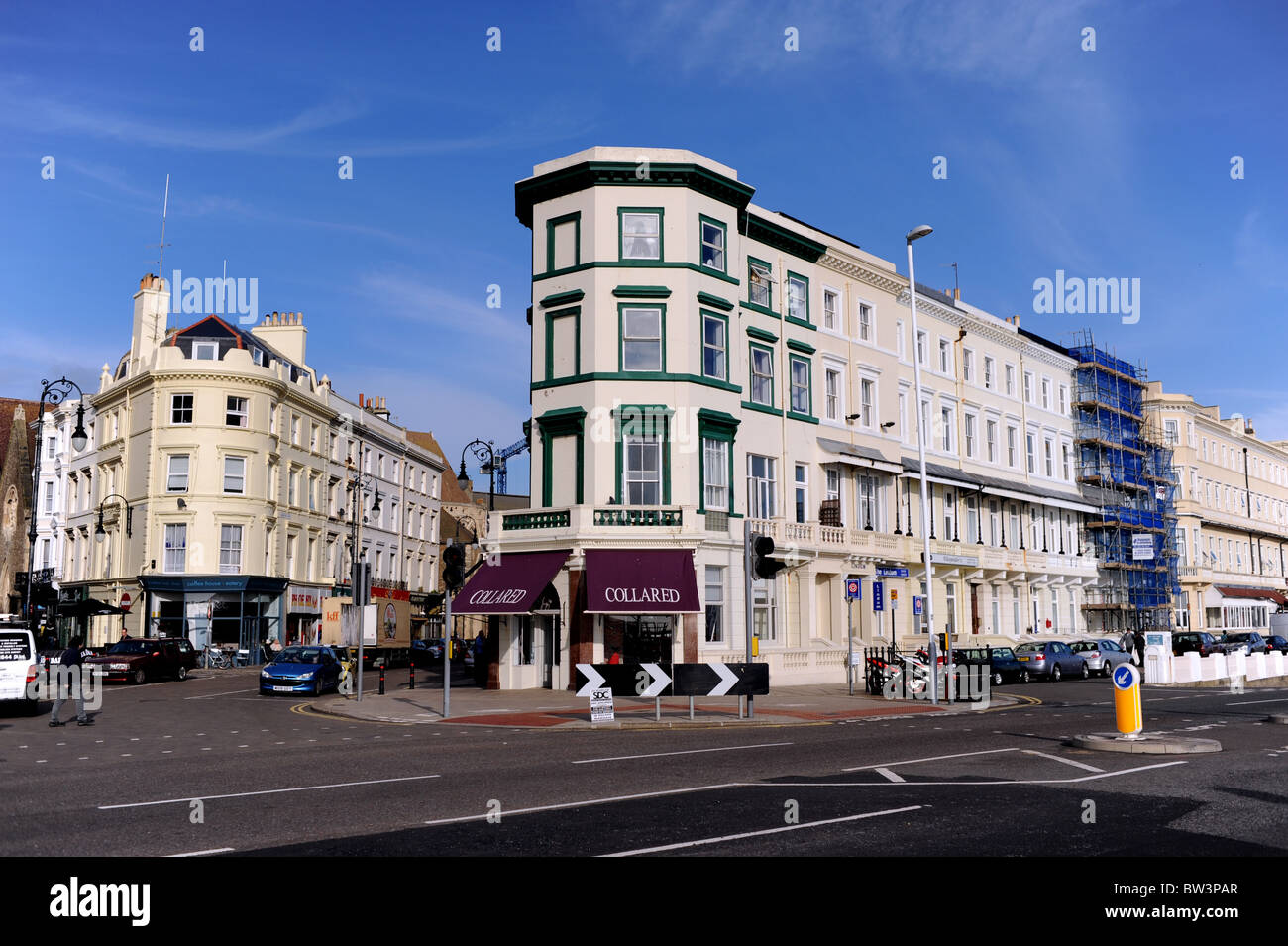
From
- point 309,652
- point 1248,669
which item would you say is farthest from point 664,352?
point 1248,669

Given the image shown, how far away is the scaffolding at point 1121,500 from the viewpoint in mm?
56906

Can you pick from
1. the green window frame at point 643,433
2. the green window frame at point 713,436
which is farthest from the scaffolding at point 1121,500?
the green window frame at point 643,433

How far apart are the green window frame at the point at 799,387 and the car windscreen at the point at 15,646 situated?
76.6 ft

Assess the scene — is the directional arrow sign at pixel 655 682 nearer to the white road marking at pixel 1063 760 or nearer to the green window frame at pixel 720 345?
the white road marking at pixel 1063 760

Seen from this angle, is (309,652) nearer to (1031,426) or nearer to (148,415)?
(148,415)

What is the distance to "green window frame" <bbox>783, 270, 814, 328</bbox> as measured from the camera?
37244mm

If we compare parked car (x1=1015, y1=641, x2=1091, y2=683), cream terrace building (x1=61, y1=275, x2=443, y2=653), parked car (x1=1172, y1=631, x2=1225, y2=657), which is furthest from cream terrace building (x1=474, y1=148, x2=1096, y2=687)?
cream terrace building (x1=61, y1=275, x2=443, y2=653)

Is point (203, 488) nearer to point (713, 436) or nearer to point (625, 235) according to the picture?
point (625, 235)

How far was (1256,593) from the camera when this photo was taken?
2975 inches

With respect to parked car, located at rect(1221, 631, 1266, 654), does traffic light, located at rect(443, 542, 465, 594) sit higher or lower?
higher

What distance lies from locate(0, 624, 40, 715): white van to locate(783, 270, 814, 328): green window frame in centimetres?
2451

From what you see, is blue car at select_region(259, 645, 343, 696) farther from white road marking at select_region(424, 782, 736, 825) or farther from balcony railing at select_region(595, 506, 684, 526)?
white road marking at select_region(424, 782, 736, 825)

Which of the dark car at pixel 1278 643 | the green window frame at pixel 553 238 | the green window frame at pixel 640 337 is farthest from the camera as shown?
the dark car at pixel 1278 643

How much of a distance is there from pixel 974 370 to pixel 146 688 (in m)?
35.4
